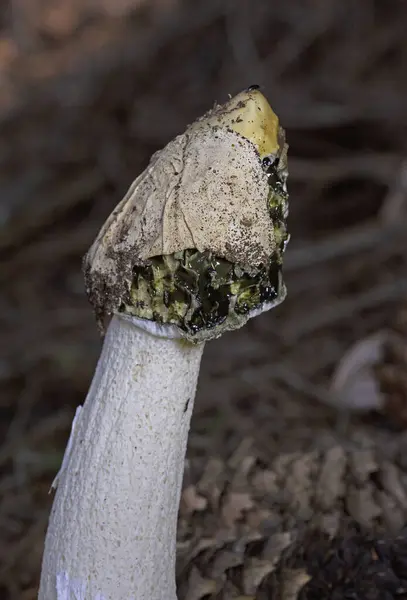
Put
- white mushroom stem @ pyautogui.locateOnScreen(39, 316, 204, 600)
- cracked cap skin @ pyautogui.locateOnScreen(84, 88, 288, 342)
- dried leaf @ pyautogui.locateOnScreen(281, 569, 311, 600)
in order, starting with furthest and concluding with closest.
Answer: dried leaf @ pyautogui.locateOnScreen(281, 569, 311, 600), white mushroom stem @ pyautogui.locateOnScreen(39, 316, 204, 600), cracked cap skin @ pyautogui.locateOnScreen(84, 88, 288, 342)

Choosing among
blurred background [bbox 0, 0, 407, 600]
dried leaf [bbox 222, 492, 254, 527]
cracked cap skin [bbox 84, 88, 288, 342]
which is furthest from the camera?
blurred background [bbox 0, 0, 407, 600]

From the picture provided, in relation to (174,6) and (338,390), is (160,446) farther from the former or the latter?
(174,6)

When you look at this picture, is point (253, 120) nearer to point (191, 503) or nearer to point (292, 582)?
point (292, 582)

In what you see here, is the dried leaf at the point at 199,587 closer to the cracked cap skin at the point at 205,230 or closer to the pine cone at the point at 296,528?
the pine cone at the point at 296,528

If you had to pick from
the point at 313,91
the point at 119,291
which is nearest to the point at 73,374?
the point at 119,291

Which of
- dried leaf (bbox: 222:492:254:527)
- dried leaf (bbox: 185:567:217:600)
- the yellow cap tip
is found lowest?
dried leaf (bbox: 185:567:217:600)

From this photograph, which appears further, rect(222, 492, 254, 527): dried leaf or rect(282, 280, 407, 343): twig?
rect(282, 280, 407, 343): twig

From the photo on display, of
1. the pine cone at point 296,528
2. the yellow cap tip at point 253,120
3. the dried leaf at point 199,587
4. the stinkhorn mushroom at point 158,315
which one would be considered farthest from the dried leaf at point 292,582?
the yellow cap tip at point 253,120

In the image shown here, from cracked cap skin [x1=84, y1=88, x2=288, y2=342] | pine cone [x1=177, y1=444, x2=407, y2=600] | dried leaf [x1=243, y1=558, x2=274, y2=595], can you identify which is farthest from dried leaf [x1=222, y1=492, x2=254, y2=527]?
cracked cap skin [x1=84, y1=88, x2=288, y2=342]

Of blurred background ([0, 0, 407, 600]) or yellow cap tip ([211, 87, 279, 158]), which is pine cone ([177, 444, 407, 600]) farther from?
yellow cap tip ([211, 87, 279, 158])
